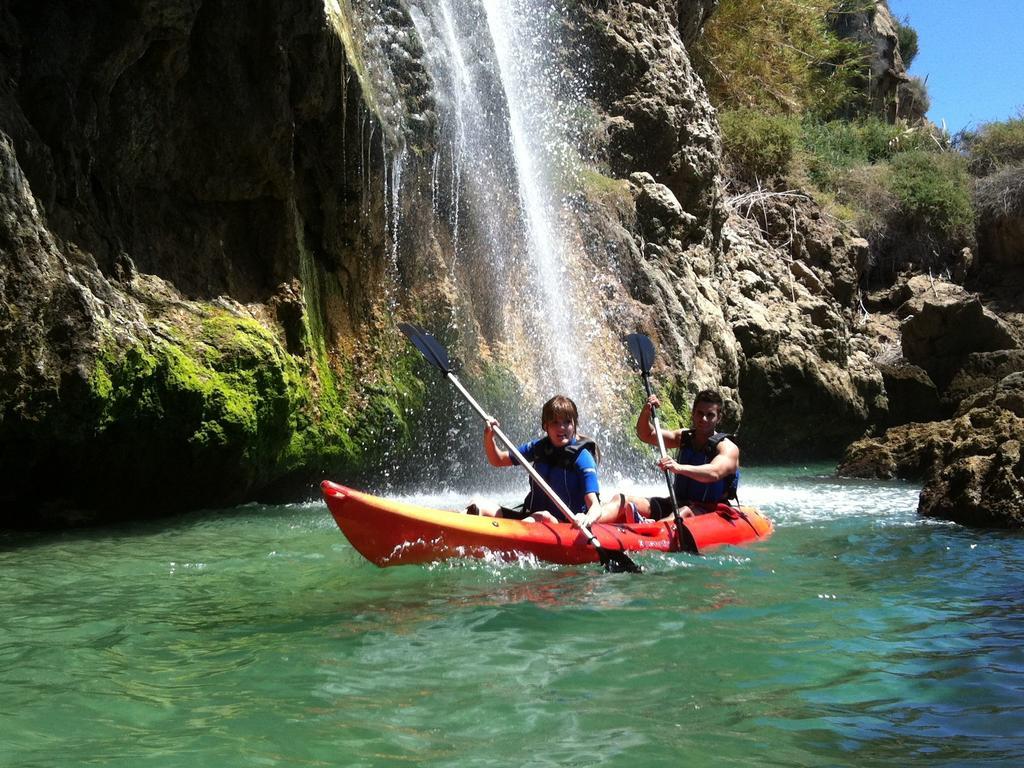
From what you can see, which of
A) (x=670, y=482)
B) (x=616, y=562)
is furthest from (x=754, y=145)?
(x=616, y=562)

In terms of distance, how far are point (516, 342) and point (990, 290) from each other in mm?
12617

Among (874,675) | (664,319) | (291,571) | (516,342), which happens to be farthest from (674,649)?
(664,319)

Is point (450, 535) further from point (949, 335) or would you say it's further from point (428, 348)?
point (949, 335)

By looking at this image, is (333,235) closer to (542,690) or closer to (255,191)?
(255,191)

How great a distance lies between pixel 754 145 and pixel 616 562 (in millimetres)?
13362

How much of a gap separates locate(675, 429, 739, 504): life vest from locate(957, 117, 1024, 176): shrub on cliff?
1720 cm

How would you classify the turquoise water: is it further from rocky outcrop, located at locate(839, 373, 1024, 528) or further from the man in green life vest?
rocky outcrop, located at locate(839, 373, 1024, 528)

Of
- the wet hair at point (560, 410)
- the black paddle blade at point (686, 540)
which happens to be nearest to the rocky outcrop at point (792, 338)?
the black paddle blade at point (686, 540)

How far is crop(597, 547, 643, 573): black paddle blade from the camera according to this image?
5531mm

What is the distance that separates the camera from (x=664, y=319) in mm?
12320

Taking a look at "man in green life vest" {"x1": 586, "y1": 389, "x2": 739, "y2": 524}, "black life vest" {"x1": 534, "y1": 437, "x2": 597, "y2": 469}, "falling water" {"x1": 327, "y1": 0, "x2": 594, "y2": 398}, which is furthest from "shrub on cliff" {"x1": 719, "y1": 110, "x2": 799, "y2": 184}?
"black life vest" {"x1": 534, "y1": 437, "x2": 597, "y2": 469}

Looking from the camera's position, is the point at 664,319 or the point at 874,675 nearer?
the point at 874,675

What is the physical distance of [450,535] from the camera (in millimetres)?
5352

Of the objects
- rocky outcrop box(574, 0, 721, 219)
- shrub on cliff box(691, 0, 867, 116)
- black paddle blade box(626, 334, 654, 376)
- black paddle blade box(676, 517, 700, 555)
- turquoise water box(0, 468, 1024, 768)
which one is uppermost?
shrub on cliff box(691, 0, 867, 116)
